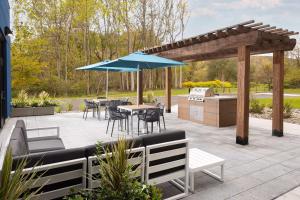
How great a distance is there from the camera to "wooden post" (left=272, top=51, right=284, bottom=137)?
Answer: 6.63m

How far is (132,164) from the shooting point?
268 centimetres

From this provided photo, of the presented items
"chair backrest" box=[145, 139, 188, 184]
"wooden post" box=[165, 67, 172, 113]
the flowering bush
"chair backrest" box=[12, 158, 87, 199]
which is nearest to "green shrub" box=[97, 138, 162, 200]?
"chair backrest" box=[12, 158, 87, 199]

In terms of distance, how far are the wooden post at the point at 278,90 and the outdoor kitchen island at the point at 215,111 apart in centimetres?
152

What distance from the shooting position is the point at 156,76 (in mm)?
31125

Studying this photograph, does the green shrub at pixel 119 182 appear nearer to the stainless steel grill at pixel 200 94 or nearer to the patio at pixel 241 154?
the patio at pixel 241 154

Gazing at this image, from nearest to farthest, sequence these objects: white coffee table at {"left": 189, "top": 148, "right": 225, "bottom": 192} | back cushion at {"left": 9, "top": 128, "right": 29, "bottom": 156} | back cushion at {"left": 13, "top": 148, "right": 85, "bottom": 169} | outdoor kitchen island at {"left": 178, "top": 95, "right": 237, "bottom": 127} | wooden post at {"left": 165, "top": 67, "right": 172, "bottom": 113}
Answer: back cushion at {"left": 13, "top": 148, "right": 85, "bottom": 169} < back cushion at {"left": 9, "top": 128, "right": 29, "bottom": 156} < white coffee table at {"left": 189, "top": 148, "right": 225, "bottom": 192} < outdoor kitchen island at {"left": 178, "top": 95, "right": 237, "bottom": 127} < wooden post at {"left": 165, "top": 67, "right": 172, "bottom": 113}

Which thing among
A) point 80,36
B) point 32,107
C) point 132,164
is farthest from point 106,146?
point 80,36

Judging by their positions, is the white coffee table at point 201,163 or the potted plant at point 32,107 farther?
the potted plant at point 32,107

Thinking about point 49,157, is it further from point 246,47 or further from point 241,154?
point 246,47

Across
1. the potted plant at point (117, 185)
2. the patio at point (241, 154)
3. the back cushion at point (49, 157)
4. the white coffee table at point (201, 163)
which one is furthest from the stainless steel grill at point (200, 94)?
the back cushion at point (49, 157)

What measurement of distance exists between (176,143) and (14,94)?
18.3 m

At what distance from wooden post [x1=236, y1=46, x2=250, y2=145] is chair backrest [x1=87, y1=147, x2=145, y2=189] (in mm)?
3827

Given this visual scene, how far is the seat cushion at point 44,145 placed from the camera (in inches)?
150

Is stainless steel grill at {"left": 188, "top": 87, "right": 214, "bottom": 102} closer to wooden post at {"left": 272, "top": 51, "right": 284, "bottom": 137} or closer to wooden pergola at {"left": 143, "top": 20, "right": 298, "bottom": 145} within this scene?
wooden pergola at {"left": 143, "top": 20, "right": 298, "bottom": 145}
